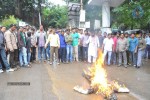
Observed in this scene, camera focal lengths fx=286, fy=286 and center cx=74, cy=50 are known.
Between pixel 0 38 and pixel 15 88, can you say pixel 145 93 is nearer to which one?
pixel 15 88

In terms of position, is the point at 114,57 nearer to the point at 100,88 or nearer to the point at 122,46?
the point at 122,46

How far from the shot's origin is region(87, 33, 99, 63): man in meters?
15.9

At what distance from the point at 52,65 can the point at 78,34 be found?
9.15 feet

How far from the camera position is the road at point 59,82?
340 inches

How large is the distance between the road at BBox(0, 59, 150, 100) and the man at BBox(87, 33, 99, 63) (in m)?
1.05

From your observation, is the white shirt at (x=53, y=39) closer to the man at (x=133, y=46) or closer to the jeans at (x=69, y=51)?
the jeans at (x=69, y=51)

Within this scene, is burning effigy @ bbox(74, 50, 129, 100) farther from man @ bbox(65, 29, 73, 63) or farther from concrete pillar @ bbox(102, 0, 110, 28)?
concrete pillar @ bbox(102, 0, 110, 28)

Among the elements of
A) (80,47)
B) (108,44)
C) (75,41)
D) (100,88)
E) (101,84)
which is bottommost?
(100,88)

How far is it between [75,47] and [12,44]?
15.4 ft

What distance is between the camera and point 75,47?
16172 millimetres

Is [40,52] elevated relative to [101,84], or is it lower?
elevated

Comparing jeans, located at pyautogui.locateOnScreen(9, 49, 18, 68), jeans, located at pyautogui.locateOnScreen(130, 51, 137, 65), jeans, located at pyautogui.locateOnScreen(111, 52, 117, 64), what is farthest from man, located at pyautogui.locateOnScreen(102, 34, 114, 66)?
jeans, located at pyautogui.locateOnScreen(9, 49, 18, 68)

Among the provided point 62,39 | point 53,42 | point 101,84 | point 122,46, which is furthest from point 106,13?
point 101,84

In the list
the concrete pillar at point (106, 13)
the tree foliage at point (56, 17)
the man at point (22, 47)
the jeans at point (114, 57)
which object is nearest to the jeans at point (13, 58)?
the man at point (22, 47)
